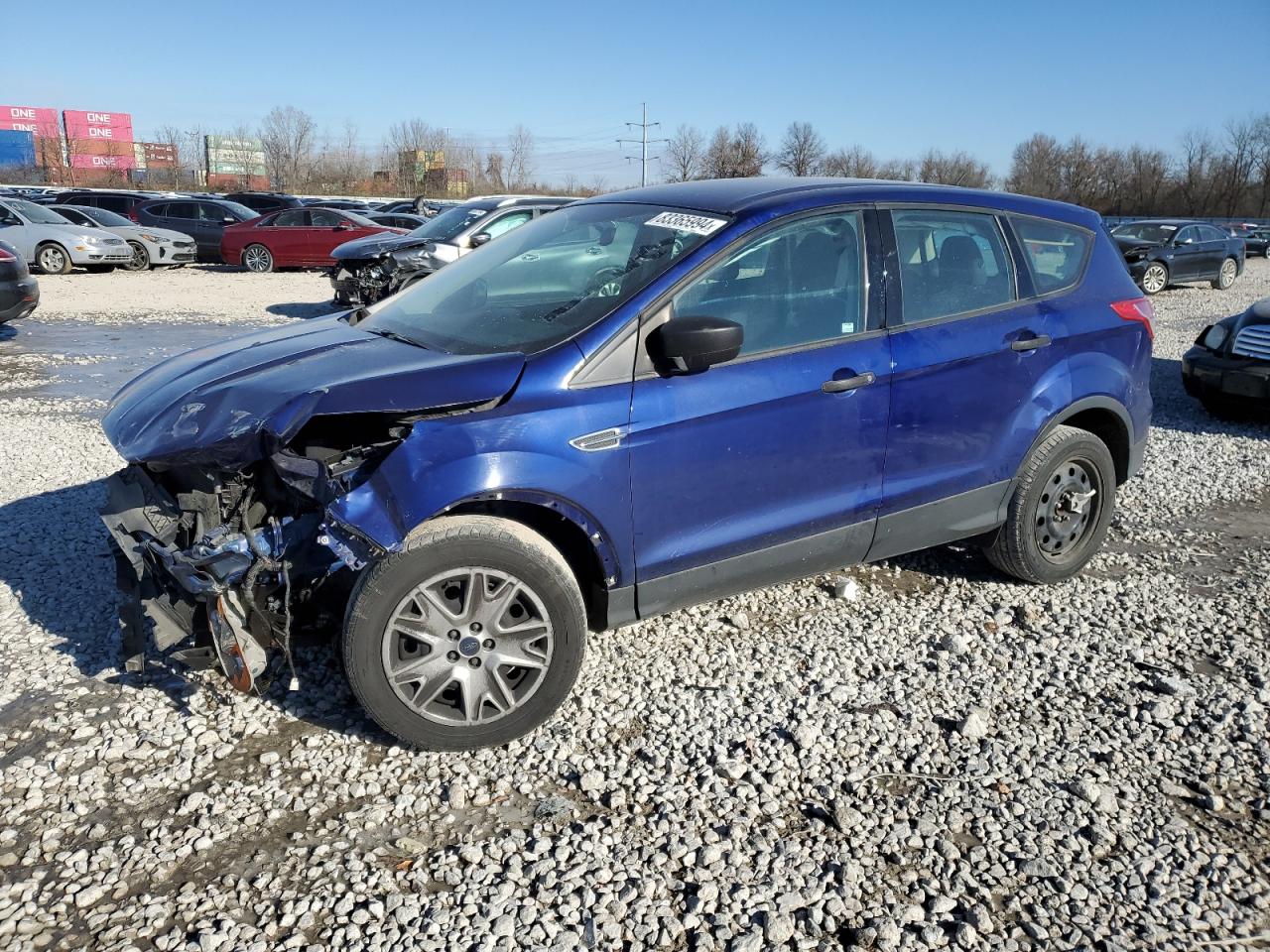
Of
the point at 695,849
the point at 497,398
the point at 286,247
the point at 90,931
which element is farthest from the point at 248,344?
the point at 286,247

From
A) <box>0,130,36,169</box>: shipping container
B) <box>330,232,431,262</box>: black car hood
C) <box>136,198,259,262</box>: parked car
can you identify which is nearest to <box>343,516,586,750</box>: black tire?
<box>330,232,431,262</box>: black car hood

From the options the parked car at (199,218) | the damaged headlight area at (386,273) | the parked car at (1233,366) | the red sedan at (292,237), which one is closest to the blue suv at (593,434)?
the parked car at (1233,366)

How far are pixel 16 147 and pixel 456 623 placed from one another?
85908 mm

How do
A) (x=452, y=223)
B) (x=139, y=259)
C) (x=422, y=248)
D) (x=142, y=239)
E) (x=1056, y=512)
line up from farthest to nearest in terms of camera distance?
(x=139, y=259)
(x=142, y=239)
(x=452, y=223)
(x=422, y=248)
(x=1056, y=512)

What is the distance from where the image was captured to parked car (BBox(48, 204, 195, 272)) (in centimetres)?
2092

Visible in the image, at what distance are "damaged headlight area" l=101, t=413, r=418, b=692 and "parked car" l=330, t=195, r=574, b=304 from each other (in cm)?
910

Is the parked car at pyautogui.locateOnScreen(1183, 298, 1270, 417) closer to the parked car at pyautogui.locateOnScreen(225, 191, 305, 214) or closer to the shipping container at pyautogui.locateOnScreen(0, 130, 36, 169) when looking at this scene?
the parked car at pyautogui.locateOnScreen(225, 191, 305, 214)

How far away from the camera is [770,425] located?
11.6ft

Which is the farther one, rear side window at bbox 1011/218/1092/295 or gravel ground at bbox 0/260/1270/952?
rear side window at bbox 1011/218/1092/295

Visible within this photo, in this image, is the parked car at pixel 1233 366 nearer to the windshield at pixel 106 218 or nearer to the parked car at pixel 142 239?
the parked car at pixel 142 239

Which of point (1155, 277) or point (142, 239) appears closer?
point (1155, 277)

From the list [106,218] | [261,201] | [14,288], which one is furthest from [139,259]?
[14,288]

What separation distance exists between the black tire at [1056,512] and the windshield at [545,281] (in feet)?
6.66

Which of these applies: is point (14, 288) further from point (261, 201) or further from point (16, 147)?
point (16, 147)
